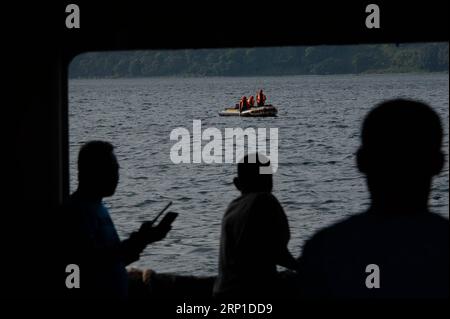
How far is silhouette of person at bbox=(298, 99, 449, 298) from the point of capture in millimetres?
1828

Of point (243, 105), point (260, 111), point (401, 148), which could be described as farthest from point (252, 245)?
point (260, 111)

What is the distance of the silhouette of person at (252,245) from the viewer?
3656mm

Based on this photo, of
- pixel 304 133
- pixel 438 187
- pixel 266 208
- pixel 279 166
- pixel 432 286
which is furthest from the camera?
pixel 304 133

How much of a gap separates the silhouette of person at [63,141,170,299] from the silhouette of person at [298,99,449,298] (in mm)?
1287

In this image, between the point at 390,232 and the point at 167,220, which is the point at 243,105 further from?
the point at 390,232

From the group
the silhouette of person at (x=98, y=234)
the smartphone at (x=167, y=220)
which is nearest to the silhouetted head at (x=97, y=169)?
the silhouette of person at (x=98, y=234)

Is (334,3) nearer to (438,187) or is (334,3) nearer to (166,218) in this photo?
(166,218)

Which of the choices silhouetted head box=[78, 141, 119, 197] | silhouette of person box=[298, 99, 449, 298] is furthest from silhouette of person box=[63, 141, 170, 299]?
silhouette of person box=[298, 99, 449, 298]

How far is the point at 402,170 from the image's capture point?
6.29ft

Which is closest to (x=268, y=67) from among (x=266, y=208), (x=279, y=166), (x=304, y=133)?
(x=304, y=133)

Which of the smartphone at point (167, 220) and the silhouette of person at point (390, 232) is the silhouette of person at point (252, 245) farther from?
the silhouette of person at point (390, 232)

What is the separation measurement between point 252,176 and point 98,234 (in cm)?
86

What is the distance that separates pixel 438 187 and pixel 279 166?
34.8ft

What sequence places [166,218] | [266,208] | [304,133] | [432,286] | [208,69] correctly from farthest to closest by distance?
[208,69] → [304,133] → [266,208] → [166,218] → [432,286]
